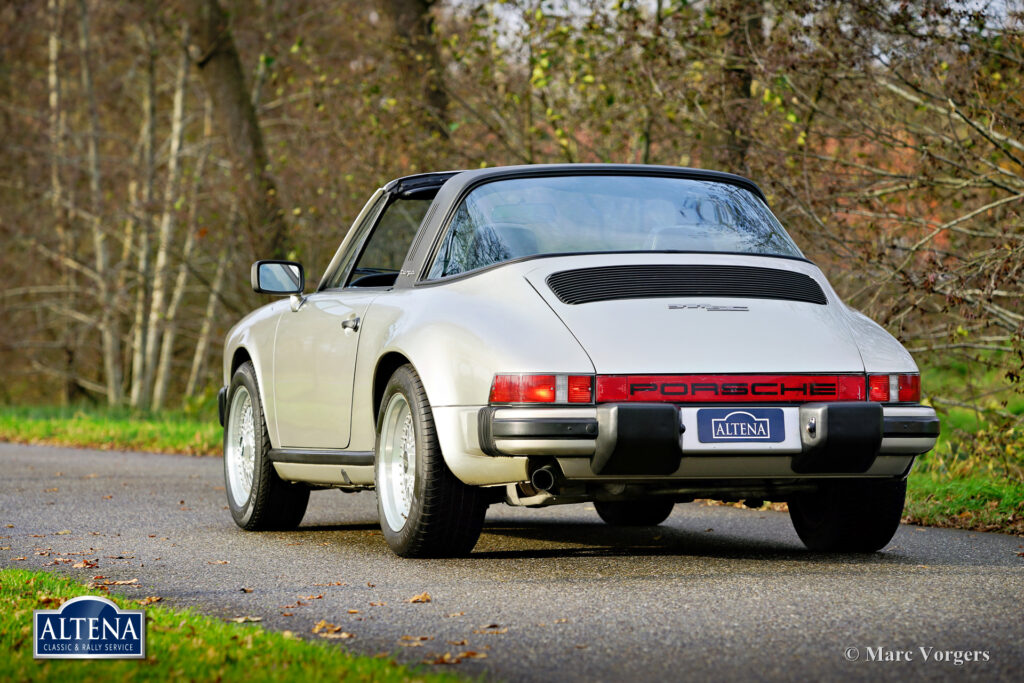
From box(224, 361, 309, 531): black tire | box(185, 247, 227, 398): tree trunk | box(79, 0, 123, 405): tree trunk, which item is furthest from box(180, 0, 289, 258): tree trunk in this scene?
box(224, 361, 309, 531): black tire

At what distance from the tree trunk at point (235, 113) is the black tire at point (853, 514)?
49.3 feet

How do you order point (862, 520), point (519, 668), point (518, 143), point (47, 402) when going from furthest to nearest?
point (47, 402)
point (518, 143)
point (862, 520)
point (519, 668)

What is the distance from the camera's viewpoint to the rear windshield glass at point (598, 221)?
6.92m

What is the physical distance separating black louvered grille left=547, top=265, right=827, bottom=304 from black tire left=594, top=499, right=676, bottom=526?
2449 millimetres

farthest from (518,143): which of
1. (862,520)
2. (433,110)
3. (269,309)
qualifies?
(862,520)

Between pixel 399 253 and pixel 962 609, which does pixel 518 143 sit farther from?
pixel 962 609

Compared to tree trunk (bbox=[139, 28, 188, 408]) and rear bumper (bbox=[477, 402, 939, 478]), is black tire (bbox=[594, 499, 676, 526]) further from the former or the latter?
tree trunk (bbox=[139, 28, 188, 408])

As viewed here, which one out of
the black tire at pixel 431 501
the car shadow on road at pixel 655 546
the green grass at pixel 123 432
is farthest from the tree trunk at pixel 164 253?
the black tire at pixel 431 501

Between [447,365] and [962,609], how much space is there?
2.33 m

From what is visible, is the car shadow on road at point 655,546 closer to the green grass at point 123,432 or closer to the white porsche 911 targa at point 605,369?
the white porsche 911 targa at point 605,369

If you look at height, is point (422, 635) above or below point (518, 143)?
below

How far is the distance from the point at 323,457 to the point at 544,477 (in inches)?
77.4

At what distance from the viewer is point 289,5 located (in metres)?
28.5

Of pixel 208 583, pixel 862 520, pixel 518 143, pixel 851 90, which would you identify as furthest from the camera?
pixel 518 143
